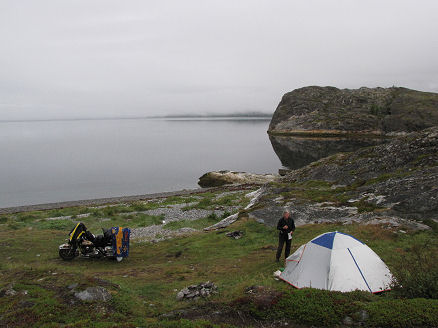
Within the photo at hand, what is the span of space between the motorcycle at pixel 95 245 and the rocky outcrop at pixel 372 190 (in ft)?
35.2

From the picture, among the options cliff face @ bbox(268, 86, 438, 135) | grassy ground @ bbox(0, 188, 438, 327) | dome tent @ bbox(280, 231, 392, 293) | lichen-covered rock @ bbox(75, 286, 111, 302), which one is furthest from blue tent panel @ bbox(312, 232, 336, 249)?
cliff face @ bbox(268, 86, 438, 135)

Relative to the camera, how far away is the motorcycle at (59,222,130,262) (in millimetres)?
17422

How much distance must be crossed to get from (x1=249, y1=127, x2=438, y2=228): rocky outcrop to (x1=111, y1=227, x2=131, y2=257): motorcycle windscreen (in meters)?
10.4

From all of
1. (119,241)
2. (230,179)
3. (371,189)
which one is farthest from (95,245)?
(230,179)

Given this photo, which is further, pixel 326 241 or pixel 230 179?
pixel 230 179

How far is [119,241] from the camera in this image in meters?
17.5

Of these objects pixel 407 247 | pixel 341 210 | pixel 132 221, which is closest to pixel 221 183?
pixel 132 221

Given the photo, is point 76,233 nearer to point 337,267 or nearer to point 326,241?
point 326,241

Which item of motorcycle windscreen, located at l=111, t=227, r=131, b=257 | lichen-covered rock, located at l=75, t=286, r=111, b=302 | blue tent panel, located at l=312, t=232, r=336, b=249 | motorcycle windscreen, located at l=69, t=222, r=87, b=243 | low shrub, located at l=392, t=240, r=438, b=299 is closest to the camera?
low shrub, located at l=392, t=240, r=438, b=299

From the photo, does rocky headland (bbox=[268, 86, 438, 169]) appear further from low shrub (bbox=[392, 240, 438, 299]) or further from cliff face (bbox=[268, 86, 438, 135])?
low shrub (bbox=[392, 240, 438, 299])

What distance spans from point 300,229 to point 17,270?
15996mm

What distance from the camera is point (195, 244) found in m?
20.2

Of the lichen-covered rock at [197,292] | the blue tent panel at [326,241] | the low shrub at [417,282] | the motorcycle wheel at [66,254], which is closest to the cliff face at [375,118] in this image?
the blue tent panel at [326,241]

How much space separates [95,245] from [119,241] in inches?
61.3
